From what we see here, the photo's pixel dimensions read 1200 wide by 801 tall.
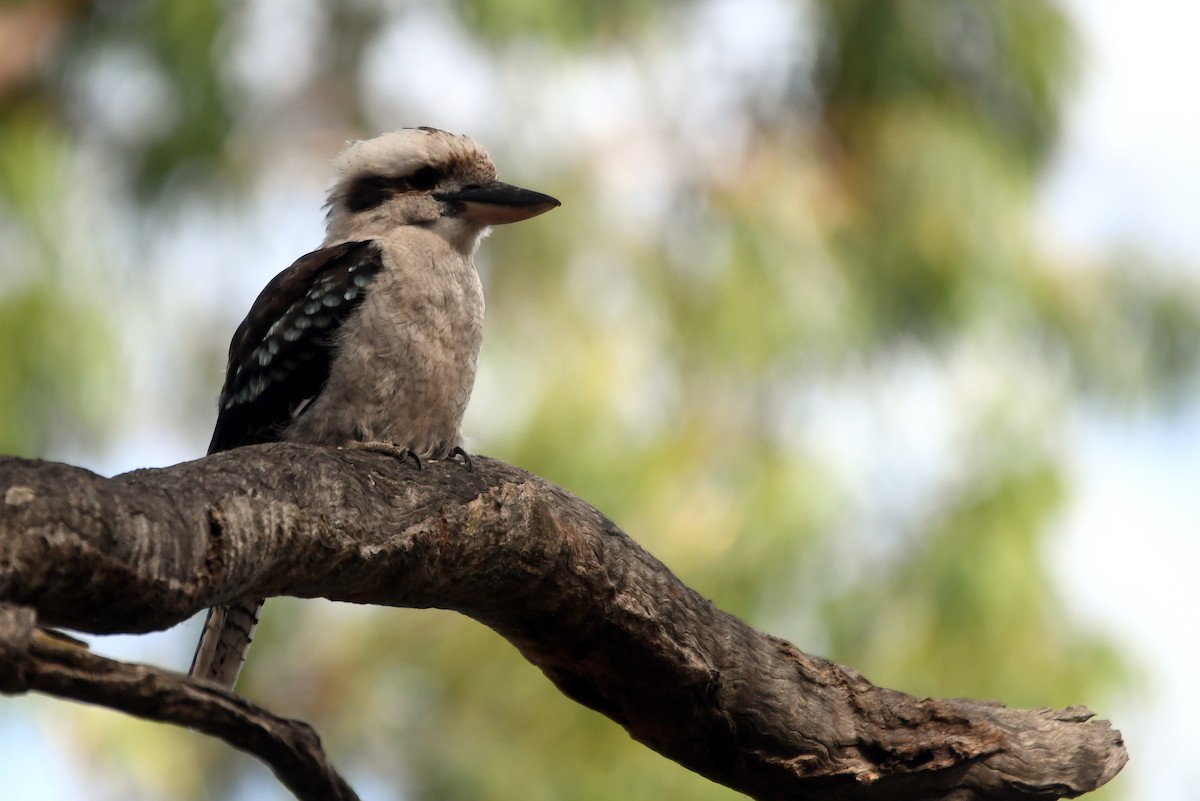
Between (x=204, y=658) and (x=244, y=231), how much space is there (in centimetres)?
315

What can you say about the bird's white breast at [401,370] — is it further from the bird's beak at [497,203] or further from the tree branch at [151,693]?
the tree branch at [151,693]

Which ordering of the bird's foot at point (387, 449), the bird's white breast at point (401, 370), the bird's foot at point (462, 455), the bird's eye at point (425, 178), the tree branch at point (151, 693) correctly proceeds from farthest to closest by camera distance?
the bird's eye at point (425, 178) → the bird's white breast at point (401, 370) → the bird's foot at point (387, 449) → the bird's foot at point (462, 455) → the tree branch at point (151, 693)

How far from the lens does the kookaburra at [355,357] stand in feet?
9.57

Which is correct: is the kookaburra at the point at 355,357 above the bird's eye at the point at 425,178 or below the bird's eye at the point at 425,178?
below

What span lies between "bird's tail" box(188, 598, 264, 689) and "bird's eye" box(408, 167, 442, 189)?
1066 millimetres

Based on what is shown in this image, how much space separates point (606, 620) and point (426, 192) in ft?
4.50

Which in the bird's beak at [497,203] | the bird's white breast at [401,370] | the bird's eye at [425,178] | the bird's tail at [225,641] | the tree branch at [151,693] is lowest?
the tree branch at [151,693]

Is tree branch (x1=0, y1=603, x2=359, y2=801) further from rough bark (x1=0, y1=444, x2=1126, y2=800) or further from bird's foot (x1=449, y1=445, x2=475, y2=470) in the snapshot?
bird's foot (x1=449, y1=445, x2=475, y2=470)

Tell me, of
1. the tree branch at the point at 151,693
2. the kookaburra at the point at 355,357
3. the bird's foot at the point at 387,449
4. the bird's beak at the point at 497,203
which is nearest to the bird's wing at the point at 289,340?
the kookaburra at the point at 355,357

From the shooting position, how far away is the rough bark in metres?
2.11

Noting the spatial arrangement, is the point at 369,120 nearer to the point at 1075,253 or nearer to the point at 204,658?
the point at 1075,253

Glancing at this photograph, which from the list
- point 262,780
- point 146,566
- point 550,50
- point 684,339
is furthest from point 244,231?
point 146,566

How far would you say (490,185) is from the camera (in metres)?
3.42

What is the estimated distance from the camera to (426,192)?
3.44 meters
